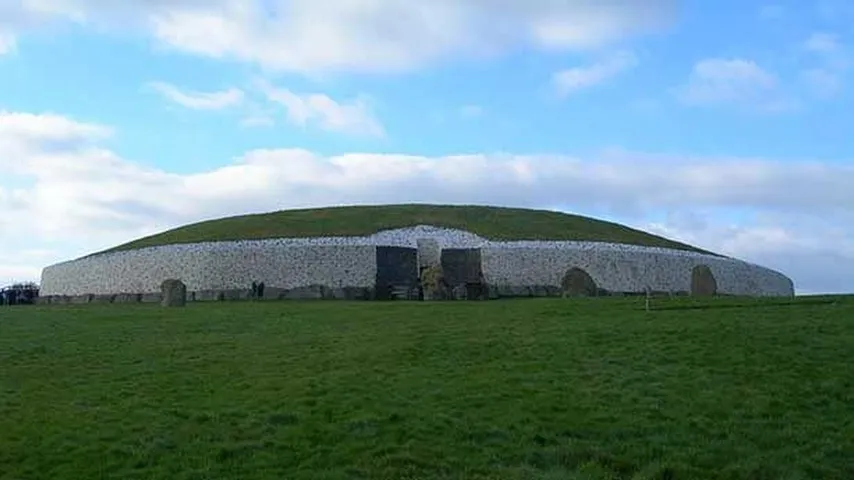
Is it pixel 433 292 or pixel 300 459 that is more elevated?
pixel 433 292

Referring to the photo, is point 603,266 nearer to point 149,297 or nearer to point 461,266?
point 461,266

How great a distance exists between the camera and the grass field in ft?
40.5

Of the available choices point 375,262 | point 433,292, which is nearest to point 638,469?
point 433,292

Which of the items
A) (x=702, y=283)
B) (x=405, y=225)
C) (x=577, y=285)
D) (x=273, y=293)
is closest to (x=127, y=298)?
(x=273, y=293)

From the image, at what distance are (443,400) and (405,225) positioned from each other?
34.1 m

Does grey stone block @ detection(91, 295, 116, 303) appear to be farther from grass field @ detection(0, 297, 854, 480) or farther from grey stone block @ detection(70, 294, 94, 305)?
grass field @ detection(0, 297, 854, 480)

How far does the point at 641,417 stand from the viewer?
563 inches

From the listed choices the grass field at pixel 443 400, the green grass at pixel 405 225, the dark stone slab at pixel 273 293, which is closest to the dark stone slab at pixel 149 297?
the dark stone slab at pixel 273 293

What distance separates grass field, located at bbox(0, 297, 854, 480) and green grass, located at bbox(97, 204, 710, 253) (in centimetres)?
2388

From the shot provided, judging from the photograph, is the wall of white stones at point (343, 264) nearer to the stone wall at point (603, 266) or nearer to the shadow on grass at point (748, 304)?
the stone wall at point (603, 266)

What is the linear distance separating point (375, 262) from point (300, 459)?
31296 mm

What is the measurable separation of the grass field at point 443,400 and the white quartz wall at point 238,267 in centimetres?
1892

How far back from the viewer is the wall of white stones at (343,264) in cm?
4353

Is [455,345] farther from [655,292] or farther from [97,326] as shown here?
[655,292]
